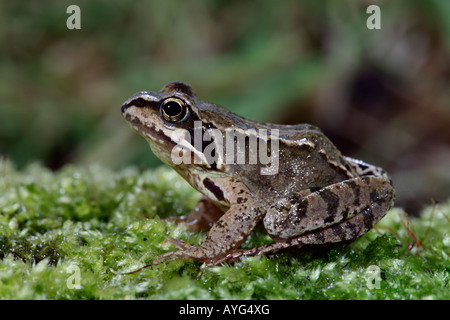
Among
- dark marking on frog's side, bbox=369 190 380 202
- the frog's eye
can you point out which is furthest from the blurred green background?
the frog's eye

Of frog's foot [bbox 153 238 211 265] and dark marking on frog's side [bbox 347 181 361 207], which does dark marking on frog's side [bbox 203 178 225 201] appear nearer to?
frog's foot [bbox 153 238 211 265]

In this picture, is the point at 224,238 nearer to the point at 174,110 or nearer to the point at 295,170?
the point at 295,170

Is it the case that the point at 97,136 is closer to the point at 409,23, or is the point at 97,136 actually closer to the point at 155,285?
the point at 155,285

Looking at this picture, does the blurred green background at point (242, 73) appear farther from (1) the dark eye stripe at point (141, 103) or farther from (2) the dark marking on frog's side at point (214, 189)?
(2) the dark marking on frog's side at point (214, 189)

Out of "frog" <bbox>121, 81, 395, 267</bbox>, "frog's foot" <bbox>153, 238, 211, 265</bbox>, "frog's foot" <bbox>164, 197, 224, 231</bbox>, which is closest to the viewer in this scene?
"frog's foot" <bbox>153, 238, 211, 265</bbox>

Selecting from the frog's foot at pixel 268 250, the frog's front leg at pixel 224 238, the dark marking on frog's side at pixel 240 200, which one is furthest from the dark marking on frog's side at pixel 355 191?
the dark marking on frog's side at pixel 240 200

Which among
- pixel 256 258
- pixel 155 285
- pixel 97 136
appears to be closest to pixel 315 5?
pixel 97 136
